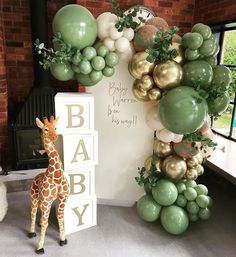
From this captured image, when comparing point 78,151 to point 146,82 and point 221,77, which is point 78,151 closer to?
point 146,82

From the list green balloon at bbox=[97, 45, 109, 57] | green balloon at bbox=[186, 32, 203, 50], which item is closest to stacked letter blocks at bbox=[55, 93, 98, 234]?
green balloon at bbox=[97, 45, 109, 57]

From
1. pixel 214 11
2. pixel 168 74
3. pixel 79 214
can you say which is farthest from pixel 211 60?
pixel 79 214

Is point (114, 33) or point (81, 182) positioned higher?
point (114, 33)

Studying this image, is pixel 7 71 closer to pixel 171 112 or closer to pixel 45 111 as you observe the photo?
pixel 45 111

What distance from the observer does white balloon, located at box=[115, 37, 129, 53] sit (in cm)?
191

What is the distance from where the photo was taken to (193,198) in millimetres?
2213

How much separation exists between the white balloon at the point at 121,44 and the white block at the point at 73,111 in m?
0.42

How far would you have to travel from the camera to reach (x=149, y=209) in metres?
2.21

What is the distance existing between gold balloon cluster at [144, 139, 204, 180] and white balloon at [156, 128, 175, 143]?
0.29ft

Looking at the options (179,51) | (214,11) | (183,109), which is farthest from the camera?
(214,11)

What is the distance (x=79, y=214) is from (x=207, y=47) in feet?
5.32

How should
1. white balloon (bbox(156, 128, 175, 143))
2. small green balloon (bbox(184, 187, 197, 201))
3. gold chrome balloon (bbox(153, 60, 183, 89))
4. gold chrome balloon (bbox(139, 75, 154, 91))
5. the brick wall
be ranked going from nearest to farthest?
gold chrome balloon (bbox(153, 60, 183, 89)) → gold chrome balloon (bbox(139, 75, 154, 91)) → white balloon (bbox(156, 128, 175, 143)) → small green balloon (bbox(184, 187, 197, 201)) → the brick wall

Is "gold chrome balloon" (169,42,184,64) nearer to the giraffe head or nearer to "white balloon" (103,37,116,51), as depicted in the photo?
"white balloon" (103,37,116,51)

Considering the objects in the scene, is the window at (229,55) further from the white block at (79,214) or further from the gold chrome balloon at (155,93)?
the white block at (79,214)
